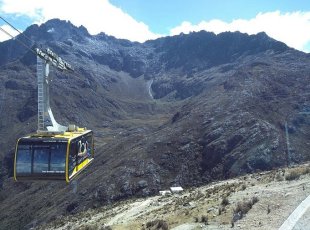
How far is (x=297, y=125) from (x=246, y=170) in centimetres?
2130

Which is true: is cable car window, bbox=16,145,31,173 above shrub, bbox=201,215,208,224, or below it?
above

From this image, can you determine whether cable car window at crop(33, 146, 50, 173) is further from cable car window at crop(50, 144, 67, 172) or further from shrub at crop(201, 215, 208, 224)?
Answer: shrub at crop(201, 215, 208, 224)

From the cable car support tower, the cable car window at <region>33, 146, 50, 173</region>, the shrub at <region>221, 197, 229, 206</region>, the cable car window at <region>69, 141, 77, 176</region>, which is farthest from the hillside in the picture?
the cable car support tower

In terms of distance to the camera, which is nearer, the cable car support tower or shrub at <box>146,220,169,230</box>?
shrub at <box>146,220,169,230</box>

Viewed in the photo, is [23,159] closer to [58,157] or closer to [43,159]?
[43,159]

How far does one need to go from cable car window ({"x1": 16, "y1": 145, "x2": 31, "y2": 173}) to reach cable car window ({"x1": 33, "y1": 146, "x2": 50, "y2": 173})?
0.37 m

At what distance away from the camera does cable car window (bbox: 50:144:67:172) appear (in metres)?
25.0

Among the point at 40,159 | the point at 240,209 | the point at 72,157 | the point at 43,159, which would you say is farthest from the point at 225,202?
the point at 40,159

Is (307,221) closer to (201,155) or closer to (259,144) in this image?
(259,144)

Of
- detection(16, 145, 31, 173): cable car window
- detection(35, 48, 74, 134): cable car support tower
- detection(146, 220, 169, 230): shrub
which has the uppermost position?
detection(35, 48, 74, 134): cable car support tower

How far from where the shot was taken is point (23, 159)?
83.0 feet

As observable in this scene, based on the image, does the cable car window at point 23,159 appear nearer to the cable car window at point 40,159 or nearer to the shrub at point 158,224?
the cable car window at point 40,159

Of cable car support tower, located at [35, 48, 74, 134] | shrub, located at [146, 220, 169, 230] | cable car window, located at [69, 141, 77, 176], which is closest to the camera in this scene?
shrub, located at [146, 220, 169, 230]

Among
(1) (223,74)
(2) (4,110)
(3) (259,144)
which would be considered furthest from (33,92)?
(3) (259,144)
